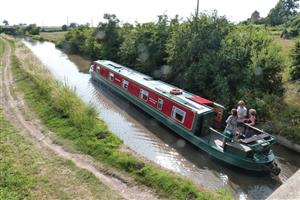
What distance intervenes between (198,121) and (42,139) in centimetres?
512

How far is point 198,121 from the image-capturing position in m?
11.0

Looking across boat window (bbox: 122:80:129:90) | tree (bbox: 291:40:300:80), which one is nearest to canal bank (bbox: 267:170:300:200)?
tree (bbox: 291:40:300:80)

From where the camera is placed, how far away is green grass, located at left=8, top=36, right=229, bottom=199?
784cm

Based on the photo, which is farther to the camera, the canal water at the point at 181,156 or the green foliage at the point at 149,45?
the green foliage at the point at 149,45

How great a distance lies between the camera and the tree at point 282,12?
5946cm

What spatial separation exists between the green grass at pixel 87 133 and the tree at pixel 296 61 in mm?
9318

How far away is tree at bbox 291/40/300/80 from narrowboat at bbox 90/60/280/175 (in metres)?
5.50

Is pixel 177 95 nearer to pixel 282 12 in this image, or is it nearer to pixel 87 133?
pixel 87 133

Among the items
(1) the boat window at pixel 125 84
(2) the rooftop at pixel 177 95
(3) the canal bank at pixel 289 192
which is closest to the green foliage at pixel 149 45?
(2) the rooftop at pixel 177 95

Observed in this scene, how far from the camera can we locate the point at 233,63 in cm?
1420

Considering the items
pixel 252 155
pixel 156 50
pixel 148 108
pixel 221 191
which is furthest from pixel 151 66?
pixel 221 191

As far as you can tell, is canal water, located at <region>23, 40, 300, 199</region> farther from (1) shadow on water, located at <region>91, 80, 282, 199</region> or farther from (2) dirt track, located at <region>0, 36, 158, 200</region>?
(2) dirt track, located at <region>0, 36, 158, 200</region>

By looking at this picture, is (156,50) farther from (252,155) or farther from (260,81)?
(252,155)

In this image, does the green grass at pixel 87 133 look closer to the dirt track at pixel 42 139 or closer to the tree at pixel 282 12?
the dirt track at pixel 42 139
